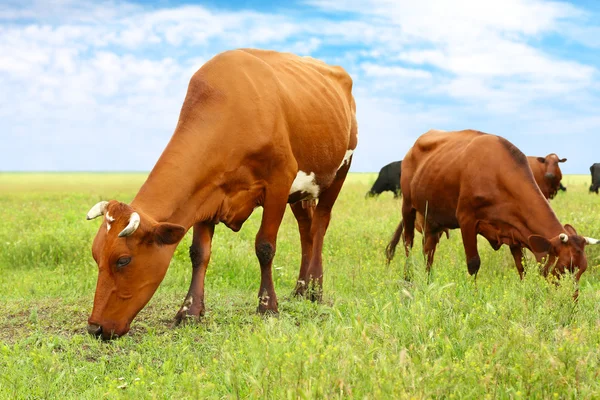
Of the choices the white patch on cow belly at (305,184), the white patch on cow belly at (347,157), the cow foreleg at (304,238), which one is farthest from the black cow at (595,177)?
the white patch on cow belly at (305,184)

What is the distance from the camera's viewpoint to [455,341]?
188 inches

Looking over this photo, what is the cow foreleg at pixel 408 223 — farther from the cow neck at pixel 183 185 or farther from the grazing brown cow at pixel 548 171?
the grazing brown cow at pixel 548 171

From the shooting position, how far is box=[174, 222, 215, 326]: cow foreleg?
682 cm

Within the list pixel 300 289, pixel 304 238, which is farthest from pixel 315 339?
pixel 304 238

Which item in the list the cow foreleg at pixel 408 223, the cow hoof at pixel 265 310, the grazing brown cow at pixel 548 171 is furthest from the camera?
the grazing brown cow at pixel 548 171

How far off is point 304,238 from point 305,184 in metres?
1.26

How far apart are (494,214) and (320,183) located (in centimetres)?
219

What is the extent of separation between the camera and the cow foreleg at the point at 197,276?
6.82 m

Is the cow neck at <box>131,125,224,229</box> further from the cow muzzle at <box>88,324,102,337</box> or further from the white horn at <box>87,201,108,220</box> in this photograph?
the cow muzzle at <box>88,324,102,337</box>

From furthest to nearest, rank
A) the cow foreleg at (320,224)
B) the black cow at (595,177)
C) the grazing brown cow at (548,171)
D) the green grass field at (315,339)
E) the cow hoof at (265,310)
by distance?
1. the black cow at (595,177)
2. the grazing brown cow at (548,171)
3. the cow foreleg at (320,224)
4. the cow hoof at (265,310)
5. the green grass field at (315,339)

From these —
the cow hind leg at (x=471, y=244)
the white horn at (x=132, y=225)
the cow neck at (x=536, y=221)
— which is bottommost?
the cow hind leg at (x=471, y=244)

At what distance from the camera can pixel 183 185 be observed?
6.16 m

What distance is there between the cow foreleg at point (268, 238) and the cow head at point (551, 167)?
1613cm

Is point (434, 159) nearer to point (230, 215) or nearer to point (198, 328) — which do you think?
point (230, 215)
